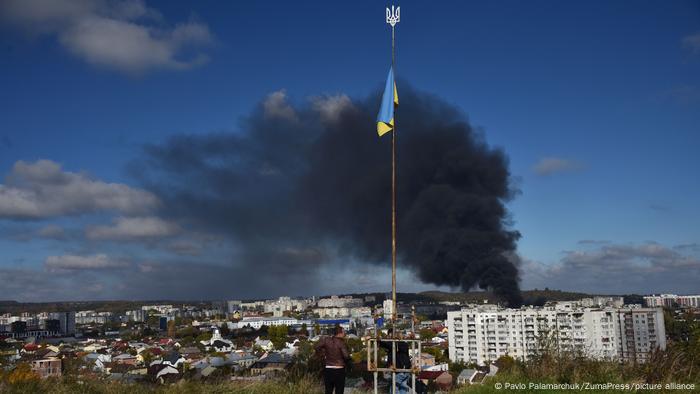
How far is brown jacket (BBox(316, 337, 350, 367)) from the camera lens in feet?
19.6

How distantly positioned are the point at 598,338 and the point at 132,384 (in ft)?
115

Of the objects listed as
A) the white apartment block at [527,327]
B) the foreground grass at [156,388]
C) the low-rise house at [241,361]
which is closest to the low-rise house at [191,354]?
the low-rise house at [241,361]

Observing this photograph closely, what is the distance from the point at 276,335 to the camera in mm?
63312

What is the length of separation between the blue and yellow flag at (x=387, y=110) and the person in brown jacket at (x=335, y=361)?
260cm

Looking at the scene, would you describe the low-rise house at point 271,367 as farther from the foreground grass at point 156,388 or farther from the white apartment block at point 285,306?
the white apartment block at point 285,306

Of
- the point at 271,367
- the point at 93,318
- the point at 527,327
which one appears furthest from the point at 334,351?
the point at 93,318

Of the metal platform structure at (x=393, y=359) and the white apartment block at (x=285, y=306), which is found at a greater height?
the metal platform structure at (x=393, y=359)

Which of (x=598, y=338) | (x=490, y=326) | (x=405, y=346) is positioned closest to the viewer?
(x=405, y=346)

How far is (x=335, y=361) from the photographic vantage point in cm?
596

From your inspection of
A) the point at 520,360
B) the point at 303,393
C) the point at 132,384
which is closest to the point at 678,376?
the point at 520,360

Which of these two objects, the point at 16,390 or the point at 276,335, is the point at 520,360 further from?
the point at 276,335

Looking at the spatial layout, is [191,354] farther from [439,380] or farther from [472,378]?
[439,380]

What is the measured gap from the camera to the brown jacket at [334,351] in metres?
5.96

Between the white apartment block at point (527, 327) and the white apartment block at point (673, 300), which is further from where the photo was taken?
the white apartment block at point (673, 300)
